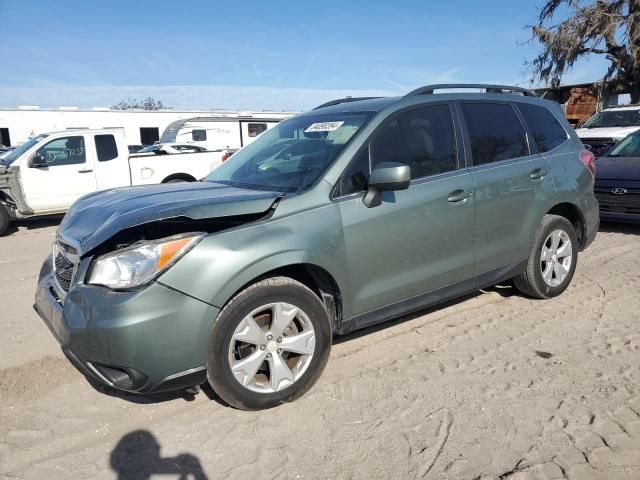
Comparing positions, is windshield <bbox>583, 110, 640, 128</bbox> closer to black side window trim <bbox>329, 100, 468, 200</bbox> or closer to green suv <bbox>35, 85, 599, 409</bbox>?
green suv <bbox>35, 85, 599, 409</bbox>

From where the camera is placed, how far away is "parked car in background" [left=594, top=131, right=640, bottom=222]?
719 cm

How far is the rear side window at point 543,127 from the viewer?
4.54 m

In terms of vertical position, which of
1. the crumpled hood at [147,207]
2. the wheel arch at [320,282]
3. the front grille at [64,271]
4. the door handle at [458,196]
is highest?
the crumpled hood at [147,207]

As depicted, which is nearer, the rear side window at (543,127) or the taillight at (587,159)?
the rear side window at (543,127)

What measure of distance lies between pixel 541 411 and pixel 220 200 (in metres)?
2.23

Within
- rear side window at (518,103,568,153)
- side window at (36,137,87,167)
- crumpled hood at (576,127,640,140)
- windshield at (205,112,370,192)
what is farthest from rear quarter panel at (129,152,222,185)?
crumpled hood at (576,127,640,140)

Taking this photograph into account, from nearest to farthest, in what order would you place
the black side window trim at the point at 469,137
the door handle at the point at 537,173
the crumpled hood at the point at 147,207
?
1. the crumpled hood at the point at 147,207
2. the black side window trim at the point at 469,137
3. the door handle at the point at 537,173

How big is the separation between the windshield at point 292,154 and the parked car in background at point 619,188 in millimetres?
5400

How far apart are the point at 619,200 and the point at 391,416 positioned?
6.11 meters

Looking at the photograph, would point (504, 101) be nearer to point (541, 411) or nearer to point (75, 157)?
point (541, 411)

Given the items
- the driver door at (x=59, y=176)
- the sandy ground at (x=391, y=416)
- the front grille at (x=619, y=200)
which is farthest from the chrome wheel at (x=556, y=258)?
the driver door at (x=59, y=176)

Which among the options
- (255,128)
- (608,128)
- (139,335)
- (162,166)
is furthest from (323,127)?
(255,128)

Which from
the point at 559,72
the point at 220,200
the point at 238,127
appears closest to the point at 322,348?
the point at 220,200

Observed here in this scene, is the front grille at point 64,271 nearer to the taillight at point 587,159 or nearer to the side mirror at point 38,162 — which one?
the taillight at point 587,159
